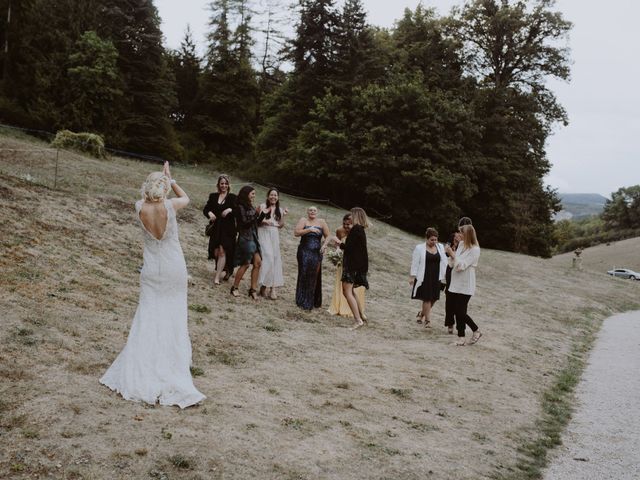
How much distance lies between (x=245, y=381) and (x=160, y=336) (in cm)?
132

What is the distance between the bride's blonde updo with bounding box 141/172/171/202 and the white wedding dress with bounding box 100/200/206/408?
111 millimetres

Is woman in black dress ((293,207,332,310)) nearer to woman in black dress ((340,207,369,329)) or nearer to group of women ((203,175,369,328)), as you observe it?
group of women ((203,175,369,328))

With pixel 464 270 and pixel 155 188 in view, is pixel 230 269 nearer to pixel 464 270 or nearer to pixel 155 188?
pixel 464 270

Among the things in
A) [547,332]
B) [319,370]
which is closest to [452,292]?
[319,370]

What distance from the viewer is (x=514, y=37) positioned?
129ft

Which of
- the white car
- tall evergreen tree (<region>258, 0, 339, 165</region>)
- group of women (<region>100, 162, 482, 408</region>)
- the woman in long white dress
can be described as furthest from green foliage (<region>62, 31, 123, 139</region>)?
the white car

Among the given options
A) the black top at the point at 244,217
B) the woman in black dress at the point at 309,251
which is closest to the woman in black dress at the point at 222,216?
the black top at the point at 244,217

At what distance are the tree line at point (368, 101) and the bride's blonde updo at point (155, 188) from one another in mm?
27199

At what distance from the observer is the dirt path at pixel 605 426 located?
508 centimetres

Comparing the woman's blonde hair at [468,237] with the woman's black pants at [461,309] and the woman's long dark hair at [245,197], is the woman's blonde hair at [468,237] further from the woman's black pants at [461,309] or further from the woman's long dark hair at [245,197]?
the woman's long dark hair at [245,197]

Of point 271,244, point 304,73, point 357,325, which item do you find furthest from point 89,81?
point 357,325

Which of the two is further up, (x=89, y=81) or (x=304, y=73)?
(x=304, y=73)

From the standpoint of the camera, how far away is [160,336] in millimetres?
5355

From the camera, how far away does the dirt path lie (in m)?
5.08
